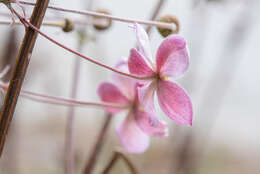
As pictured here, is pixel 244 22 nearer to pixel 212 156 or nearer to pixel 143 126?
pixel 143 126

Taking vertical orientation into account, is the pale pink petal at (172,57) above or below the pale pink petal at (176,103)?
above

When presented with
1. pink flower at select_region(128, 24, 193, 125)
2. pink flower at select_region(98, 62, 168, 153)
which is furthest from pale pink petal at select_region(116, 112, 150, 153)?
pink flower at select_region(128, 24, 193, 125)

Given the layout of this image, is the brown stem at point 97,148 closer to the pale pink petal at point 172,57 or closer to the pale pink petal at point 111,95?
the pale pink petal at point 111,95

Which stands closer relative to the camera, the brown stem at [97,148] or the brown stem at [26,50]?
the brown stem at [26,50]

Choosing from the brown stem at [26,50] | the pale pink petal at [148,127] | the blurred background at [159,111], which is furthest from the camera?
the blurred background at [159,111]

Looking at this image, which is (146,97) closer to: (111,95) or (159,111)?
(111,95)

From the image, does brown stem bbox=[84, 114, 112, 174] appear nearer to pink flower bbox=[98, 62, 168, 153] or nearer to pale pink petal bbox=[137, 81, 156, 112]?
pink flower bbox=[98, 62, 168, 153]

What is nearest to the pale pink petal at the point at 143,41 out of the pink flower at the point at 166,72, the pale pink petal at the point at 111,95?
the pink flower at the point at 166,72

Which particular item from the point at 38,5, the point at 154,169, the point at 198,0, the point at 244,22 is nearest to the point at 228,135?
the point at 154,169
